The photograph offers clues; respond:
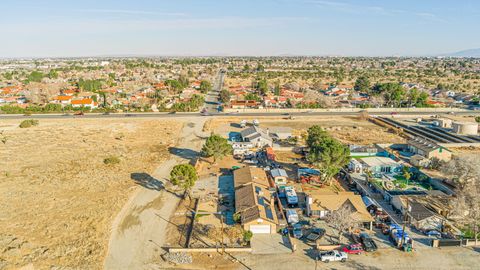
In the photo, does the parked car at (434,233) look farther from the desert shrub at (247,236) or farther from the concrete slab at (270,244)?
the desert shrub at (247,236)

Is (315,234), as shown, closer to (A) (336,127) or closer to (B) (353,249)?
(B) (353,249)

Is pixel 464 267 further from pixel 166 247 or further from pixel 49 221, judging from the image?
pixel 49 221

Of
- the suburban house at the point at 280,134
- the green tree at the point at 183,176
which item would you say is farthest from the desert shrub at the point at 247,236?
the suburban house at the point at 280,134

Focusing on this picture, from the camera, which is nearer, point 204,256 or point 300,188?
point 204,256

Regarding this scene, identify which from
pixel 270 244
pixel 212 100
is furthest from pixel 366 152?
pixel 212 100

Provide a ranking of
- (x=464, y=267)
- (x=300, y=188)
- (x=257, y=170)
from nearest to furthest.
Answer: (x=464, y=267) < (x=300, y=188) < (x=257, y=170)

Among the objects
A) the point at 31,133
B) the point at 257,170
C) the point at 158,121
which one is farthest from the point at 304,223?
the point at 31,133
